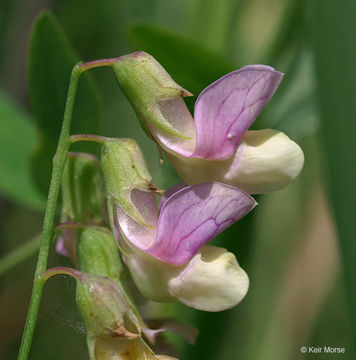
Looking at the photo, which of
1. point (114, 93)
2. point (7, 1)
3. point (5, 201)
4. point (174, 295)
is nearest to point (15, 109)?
point (5, 201)

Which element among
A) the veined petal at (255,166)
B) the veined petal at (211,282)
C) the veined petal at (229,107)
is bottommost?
the veined petal at (211,282)

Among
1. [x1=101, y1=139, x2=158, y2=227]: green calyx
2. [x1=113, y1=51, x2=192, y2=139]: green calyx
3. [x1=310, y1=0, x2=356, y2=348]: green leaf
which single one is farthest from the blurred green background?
[x1=113, y1=51, x2=192, y2=139]: green calyx

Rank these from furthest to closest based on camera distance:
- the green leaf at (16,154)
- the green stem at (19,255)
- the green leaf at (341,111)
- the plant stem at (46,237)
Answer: the green leaf at (16,154), the green stem at (19,255), the green leaf at (341,111), the plant stem at (46,237)

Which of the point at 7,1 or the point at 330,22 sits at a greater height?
the point at 7,1

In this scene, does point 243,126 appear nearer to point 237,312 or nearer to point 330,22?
point 330,22

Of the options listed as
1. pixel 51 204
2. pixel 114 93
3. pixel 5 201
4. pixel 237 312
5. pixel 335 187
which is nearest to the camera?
pixel 51 204

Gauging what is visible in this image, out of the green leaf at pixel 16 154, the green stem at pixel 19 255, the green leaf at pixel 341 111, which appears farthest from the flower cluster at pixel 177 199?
the green leaf at pixel 16 154

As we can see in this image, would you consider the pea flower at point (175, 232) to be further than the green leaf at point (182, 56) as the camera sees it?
No

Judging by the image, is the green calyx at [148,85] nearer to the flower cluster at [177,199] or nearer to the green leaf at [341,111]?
the flower cluster at [177,199]
